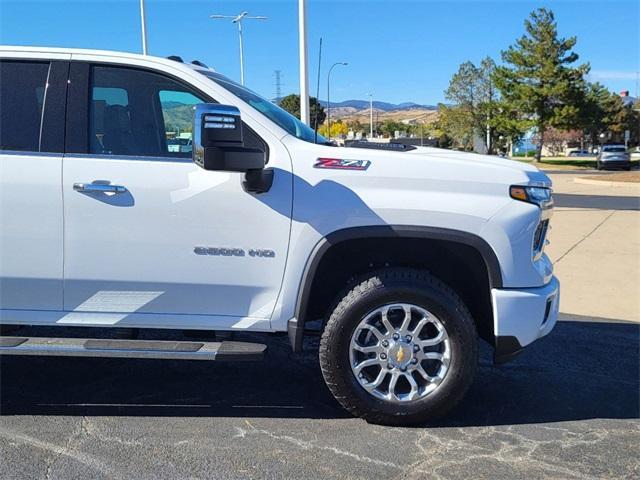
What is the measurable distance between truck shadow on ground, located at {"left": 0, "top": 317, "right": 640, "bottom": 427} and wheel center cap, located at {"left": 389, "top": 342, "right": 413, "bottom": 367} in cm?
47

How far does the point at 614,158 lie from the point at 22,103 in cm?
4055

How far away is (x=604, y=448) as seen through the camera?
134 inches

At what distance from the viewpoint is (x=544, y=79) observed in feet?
165

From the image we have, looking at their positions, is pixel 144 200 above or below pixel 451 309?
above

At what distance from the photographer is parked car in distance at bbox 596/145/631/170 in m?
38.3

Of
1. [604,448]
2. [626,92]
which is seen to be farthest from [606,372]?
[626,92]

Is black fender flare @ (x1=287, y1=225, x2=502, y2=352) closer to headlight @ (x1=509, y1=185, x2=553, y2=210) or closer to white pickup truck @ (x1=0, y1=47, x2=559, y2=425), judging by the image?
white pickup truck @ (x1=0, y1=47, x2=559, y2=425)

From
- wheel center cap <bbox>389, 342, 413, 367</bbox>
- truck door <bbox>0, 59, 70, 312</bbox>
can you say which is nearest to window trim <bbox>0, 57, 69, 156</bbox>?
truck door <bbox>0, 59, 70, 312</bbox>

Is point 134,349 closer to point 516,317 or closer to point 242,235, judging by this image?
point 242,235

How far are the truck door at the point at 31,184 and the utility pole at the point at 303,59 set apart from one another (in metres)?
9.34

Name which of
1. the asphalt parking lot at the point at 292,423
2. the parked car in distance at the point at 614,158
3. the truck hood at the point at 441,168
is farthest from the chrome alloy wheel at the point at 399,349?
the parked car in distance at the point at 614,158

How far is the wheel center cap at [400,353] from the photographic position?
356 cm

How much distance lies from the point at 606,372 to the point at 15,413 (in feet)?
13.4

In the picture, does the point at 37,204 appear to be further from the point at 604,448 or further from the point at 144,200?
the point at 604,448
